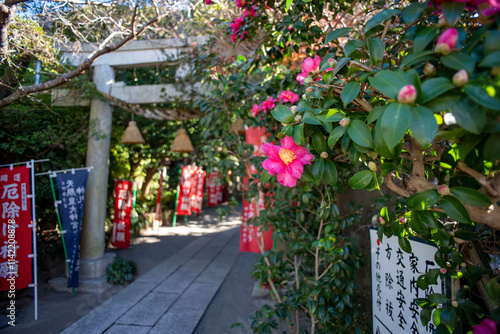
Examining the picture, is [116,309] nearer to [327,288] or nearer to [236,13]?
[327,288]

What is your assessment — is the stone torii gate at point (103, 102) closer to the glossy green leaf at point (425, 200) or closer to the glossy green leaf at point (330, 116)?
the glossy green leaf at point (330, 116)

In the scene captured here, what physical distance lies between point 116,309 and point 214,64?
3172 millimetres

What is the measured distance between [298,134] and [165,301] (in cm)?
386

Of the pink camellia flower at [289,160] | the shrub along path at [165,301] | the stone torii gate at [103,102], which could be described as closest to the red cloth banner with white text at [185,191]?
the shrub along path at [165,301]

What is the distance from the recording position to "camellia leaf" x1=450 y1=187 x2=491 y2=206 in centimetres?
71

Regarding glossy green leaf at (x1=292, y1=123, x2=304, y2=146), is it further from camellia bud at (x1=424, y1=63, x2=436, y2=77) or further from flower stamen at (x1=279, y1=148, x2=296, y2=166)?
camellia bud at (x1=424, y1=63, x2=436, y2=77)

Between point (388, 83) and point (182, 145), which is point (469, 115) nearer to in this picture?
point (388, 83)

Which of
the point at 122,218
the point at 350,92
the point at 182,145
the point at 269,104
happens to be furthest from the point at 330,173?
the point at 122,218

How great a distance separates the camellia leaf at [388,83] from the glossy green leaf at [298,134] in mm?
265

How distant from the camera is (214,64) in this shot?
293 centimetres

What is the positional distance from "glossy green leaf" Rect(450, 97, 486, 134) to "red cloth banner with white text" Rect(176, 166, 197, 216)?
822 centimetres

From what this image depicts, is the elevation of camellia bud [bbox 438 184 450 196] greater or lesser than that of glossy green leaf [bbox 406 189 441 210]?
greater

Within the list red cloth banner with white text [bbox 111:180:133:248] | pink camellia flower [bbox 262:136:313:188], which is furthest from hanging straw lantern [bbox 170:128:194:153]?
pink camellia flower [bbox 262:136:313:188]

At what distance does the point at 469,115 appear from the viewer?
627 mm
